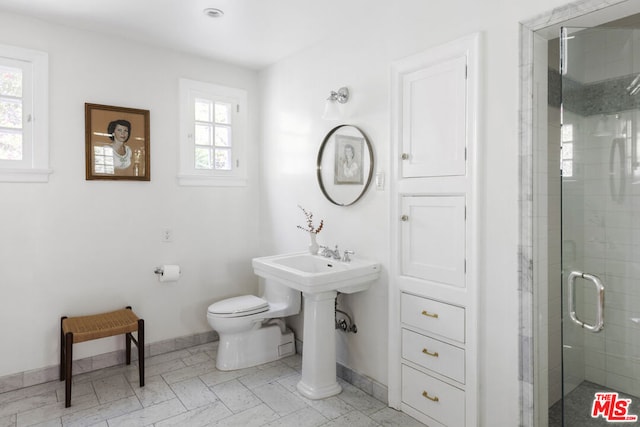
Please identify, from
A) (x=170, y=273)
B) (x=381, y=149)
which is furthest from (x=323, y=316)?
(x=170, y=273)

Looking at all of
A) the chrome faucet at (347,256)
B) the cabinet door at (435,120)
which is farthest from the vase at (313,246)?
the cabinet door at (435,120)

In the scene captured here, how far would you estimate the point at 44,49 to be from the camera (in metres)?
2.72

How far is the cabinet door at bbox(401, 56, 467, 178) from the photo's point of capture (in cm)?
209

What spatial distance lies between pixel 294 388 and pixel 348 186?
1446 mm

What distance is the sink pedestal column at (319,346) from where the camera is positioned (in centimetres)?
254

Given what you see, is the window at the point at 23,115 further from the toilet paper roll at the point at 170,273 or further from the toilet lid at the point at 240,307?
the toilet lid at the point at 240,307

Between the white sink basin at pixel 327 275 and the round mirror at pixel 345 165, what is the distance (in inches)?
18.1

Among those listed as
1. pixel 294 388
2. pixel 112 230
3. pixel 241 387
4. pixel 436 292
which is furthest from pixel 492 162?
pixel 112 230

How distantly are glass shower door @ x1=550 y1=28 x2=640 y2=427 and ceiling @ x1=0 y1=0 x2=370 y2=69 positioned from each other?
140 centimetres

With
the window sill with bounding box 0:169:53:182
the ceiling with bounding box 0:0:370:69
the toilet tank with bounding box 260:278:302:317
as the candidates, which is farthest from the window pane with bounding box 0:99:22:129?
the toilet tank with bounding box 260:278:302:317

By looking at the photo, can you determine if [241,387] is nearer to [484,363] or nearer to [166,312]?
[166,312]

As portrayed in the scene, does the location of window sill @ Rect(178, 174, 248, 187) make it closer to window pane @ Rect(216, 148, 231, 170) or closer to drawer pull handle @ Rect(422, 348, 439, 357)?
window pane @ Rect(216, 148, 231, 170)

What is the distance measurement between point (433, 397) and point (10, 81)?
11.0 ft

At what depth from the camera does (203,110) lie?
3.44 metres
